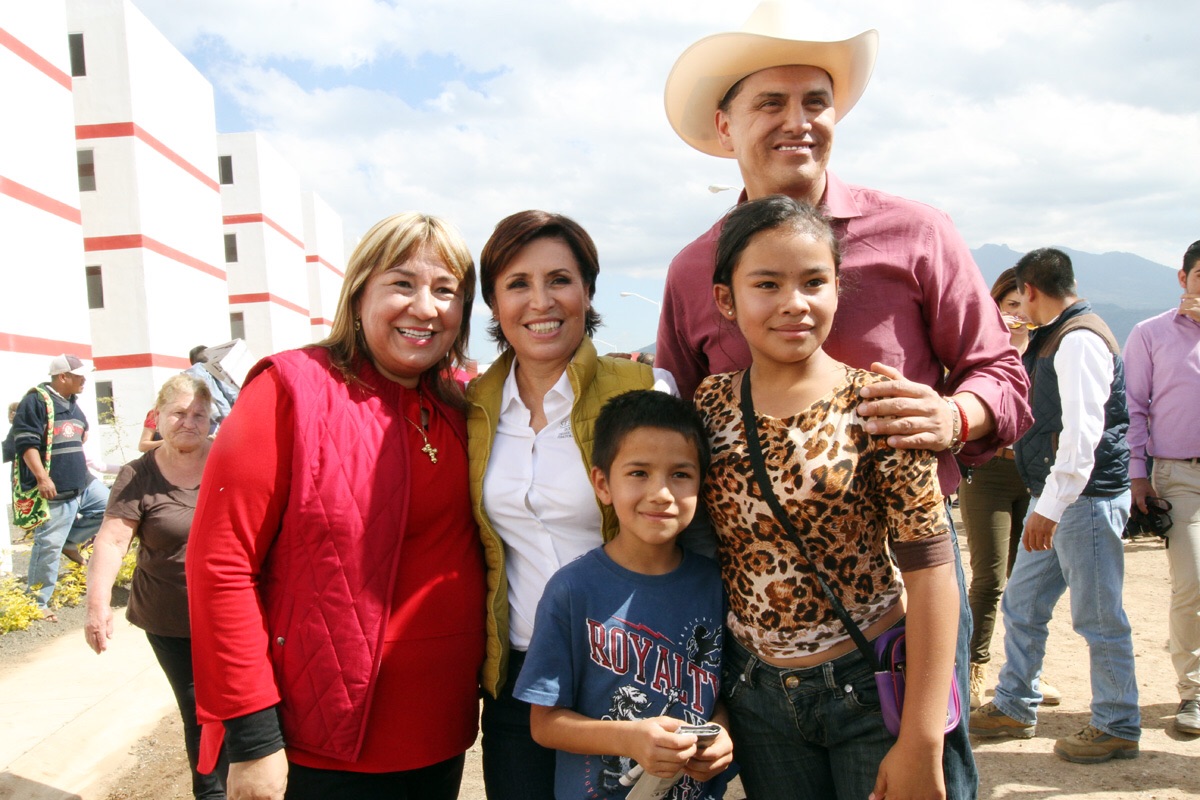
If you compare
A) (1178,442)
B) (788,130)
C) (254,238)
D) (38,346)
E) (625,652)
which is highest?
(254,238)

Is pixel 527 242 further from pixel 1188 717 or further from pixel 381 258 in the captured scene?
pixel 1188 717

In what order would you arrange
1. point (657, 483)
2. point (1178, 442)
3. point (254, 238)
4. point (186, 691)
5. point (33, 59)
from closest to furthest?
point (657, 483)
point (186, 691)
point (1178, 442)
point (33, 59)
point (254, 238)

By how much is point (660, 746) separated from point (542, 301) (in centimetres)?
128

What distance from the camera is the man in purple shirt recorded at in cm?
457

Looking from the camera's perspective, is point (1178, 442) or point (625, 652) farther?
point (1178, 442)

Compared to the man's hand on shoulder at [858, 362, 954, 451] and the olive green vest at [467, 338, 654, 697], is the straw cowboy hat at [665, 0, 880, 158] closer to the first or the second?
the olive green vest at [467, 338, 654, 697]

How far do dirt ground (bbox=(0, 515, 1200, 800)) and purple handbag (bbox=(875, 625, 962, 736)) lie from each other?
2526 millimetres

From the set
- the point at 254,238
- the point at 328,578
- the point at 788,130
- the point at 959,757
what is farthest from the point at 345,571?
the point at 254,238

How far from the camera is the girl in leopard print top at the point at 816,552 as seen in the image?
6.03ft

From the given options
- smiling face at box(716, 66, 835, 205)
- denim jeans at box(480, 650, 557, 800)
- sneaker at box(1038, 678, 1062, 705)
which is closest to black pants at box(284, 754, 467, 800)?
denim jeans at box(480, 650, 557, 800)

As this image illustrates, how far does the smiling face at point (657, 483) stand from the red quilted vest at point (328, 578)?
24.6 inches

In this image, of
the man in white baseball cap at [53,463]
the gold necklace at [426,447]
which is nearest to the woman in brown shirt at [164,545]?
the gold necklace at [426,447]

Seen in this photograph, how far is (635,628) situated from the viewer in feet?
7.18

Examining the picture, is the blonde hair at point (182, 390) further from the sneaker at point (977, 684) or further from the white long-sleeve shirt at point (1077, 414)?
the sneaker at point (977, 684)
